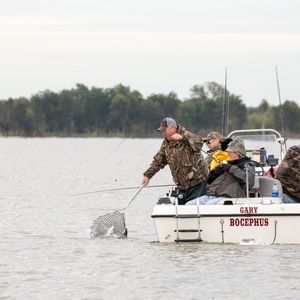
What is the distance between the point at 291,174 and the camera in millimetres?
14336

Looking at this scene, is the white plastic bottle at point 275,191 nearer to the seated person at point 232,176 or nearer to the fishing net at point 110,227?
the seated person at point 232,176

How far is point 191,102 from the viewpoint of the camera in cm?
14975

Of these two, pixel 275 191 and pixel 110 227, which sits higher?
pixel 275 191

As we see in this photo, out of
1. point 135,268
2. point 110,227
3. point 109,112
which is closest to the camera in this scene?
point 135,268

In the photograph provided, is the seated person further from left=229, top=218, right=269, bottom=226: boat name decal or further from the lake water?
the lake water

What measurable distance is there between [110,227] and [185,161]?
6.67ft

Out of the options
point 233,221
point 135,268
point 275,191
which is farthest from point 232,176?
point 135,268

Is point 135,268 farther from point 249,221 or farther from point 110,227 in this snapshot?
point 110,227

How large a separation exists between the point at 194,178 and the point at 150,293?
10.1 ft

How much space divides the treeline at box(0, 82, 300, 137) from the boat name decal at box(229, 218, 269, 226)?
12600 centimetres

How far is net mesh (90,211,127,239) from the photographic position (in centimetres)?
1598

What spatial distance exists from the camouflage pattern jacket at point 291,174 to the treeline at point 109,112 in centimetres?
12537

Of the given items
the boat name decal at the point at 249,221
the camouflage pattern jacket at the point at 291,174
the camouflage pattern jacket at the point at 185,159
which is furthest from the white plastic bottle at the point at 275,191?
the camouflage pattern jacket at the point at 185,159

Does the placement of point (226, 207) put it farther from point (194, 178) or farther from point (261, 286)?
point (261, 286)
